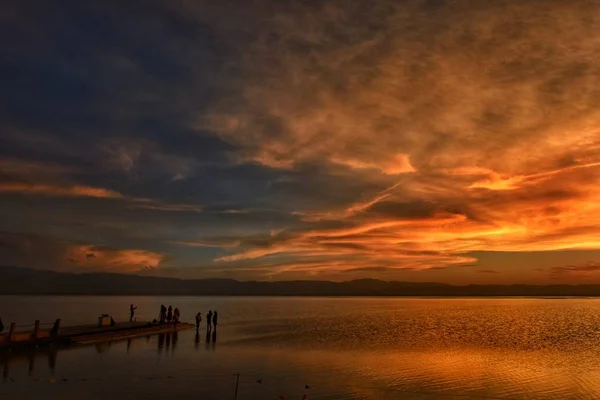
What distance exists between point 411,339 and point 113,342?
36478mm

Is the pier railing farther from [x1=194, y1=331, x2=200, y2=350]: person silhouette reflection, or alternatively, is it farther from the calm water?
[x1=194, y1=331, x2=200, y2=350]: person silhouette reflection

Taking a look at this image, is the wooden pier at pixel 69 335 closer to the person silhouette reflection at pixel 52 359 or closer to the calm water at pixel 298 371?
the calm water at pixel 298 371

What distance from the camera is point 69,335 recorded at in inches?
1826

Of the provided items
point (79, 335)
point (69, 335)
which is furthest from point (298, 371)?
point (69, 335)

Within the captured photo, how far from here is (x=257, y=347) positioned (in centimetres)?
4931

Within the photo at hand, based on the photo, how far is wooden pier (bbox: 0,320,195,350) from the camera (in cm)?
4084

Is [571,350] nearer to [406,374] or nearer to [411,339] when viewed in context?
[411,339]

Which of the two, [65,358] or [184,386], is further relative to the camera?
[65,358]

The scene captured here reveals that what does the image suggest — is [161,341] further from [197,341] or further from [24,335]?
[24,335]

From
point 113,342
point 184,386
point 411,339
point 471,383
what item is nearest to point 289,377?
point 184,386

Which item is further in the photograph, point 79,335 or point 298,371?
point 79,335

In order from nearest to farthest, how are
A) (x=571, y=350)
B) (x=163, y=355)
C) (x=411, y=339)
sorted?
1. (x=163, y=355)
2. (x=571, y=350)
3. (x=411, y=339)

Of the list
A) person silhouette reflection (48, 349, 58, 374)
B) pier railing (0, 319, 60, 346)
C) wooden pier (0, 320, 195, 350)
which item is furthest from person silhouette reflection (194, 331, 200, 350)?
pier railing (0, 319, 60, 346)

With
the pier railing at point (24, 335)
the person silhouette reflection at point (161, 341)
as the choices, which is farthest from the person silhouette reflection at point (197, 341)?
the pier railing at point (24, 335)
